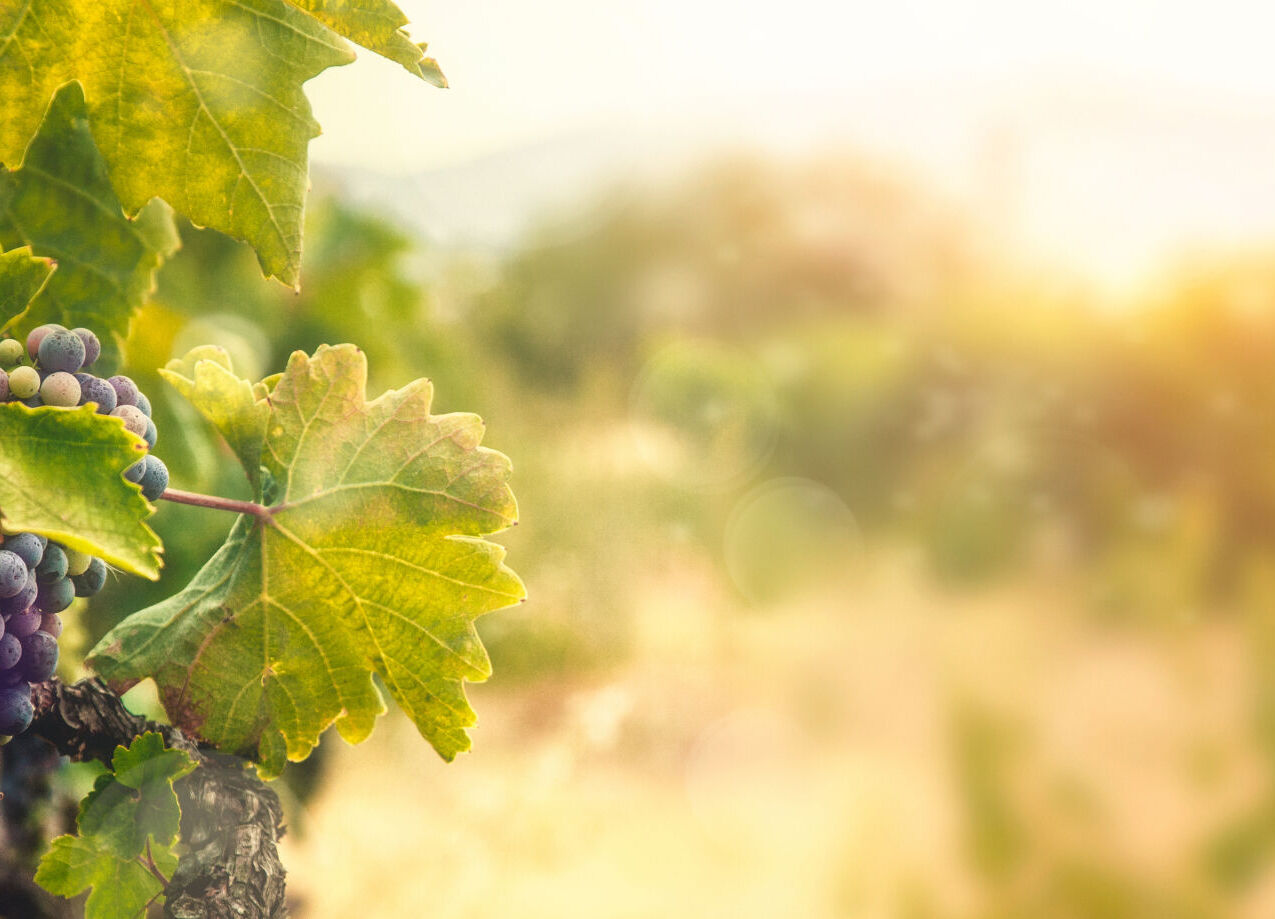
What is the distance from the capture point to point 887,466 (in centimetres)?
389

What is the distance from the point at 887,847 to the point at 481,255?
330cm

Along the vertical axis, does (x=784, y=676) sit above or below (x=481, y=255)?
below

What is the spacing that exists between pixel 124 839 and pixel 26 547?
8 cm

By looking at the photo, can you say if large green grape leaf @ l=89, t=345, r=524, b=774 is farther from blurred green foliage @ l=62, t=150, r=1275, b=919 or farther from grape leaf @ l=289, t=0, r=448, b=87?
blurred green foliage @ l=62, t=150, r=1275, b=919

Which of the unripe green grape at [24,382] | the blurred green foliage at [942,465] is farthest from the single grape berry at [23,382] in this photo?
the blurred green foliage at [942,465]

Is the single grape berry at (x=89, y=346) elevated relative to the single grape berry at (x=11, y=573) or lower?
elevated

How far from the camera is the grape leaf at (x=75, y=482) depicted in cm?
18

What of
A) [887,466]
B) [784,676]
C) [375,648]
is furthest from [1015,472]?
[375,648]

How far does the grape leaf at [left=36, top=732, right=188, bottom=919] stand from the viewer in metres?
0.24

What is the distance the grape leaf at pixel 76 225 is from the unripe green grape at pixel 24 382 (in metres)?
0.10

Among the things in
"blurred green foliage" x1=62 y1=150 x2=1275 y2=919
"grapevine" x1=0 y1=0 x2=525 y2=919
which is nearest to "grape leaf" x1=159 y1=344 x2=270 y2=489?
"grapevine" x1=0 y1=0 x2=525 y2=919

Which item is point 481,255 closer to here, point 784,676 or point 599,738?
point 784,676

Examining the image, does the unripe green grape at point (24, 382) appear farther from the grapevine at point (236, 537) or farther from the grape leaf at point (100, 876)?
the grape leaf at point (100, 876)

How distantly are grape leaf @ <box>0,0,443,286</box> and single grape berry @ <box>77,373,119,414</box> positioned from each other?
48 mm
